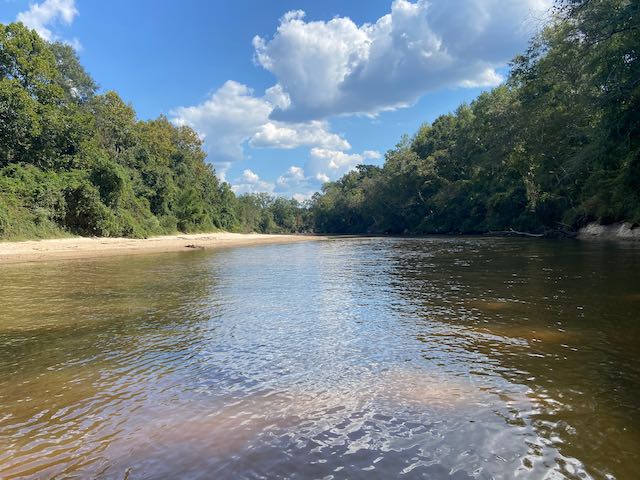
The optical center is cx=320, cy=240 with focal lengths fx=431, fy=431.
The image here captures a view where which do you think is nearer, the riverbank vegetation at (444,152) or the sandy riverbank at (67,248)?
the riverbank vegetation at (444,152)

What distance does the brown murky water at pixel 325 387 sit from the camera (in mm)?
3824

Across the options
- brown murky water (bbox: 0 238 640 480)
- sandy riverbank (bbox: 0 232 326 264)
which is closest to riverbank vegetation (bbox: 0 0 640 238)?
sandy riverbank (bbox: 0 232 326 264)

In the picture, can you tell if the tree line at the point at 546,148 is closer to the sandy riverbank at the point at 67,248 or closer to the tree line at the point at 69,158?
the sandy riverbank at the point at 67,248

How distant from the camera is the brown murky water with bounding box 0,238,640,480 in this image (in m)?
3.82

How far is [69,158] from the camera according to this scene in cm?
4166

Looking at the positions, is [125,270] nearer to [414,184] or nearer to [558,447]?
[558,447]

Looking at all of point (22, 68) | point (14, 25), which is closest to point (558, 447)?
point (22, 68)

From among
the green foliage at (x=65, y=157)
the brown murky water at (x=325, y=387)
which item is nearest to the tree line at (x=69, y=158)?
the green foliage at (x=65, y=157)

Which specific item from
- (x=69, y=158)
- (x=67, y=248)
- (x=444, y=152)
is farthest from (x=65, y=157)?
(x=444, y=152)

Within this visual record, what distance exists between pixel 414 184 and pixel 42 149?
6327cm

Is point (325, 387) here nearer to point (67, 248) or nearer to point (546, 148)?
point (67, 248)

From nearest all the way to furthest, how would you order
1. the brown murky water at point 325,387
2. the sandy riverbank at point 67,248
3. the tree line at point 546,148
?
the brown murky water at point 325,387
the tree line at point 546,148
the sandy riverbank at point 67,248

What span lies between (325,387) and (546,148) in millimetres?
35936

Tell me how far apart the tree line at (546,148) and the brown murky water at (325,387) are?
12554mm
